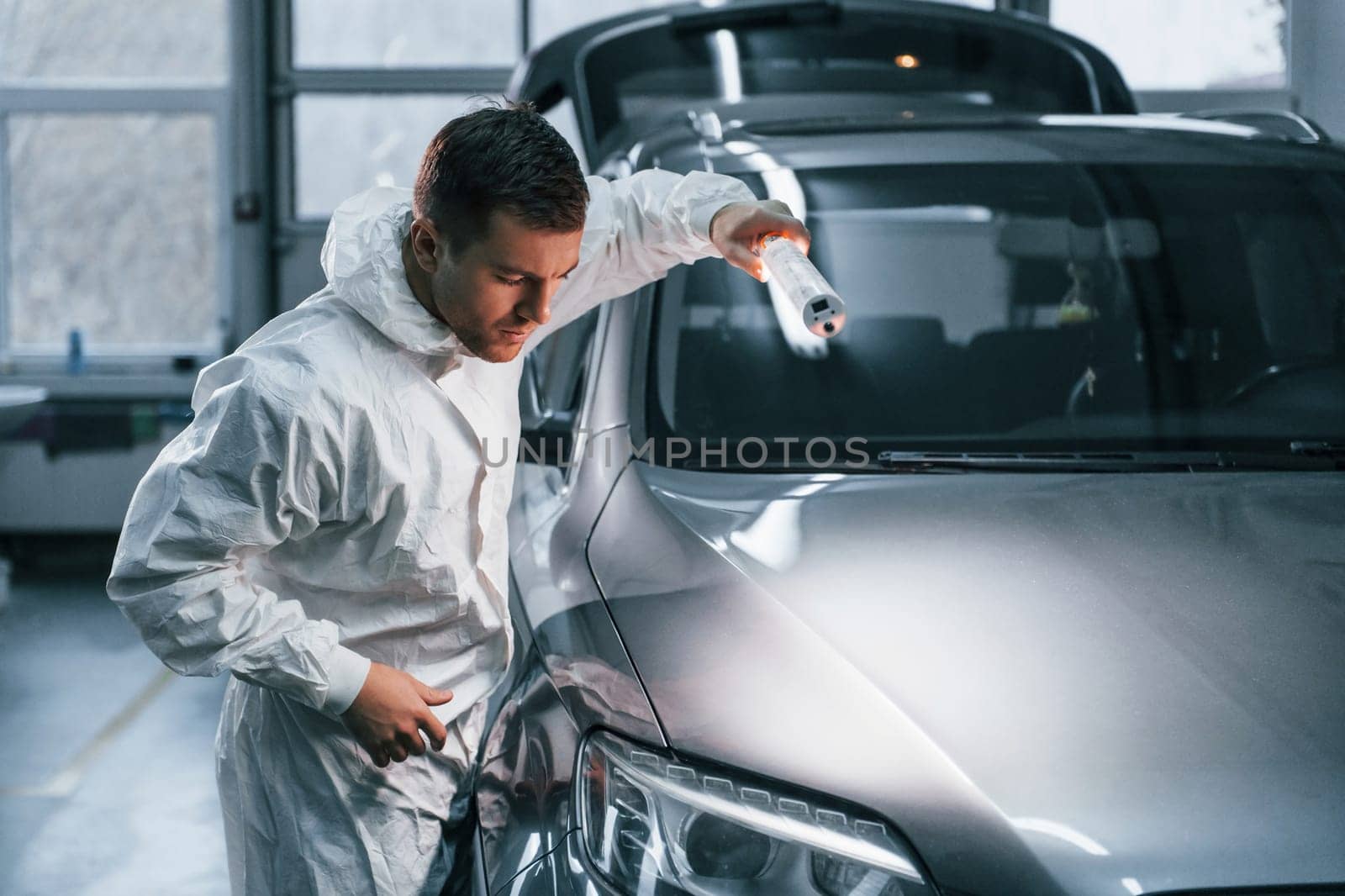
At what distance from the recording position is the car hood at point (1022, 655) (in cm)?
110

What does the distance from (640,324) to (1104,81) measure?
1557 mm

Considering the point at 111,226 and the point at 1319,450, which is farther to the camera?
the point at 111,226

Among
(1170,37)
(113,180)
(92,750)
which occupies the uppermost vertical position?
(1170,37)

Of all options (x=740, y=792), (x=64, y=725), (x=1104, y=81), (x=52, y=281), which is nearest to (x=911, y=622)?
(x=740, y=792)

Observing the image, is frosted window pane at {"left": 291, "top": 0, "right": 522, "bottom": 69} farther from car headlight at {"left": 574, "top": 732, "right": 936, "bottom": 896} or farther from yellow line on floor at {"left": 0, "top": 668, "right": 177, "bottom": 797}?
car headlight at {"left": 574, "top": 732, "right": 936, "bottom": 896}

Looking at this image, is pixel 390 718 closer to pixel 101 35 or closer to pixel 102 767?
pixel 102 767

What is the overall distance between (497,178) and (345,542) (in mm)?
454

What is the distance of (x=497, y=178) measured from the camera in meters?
1.26

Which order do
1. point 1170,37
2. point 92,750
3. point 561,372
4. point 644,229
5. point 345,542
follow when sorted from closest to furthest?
1. point 345,542
2. point 644,229
3. point 561,372
4. point 92,750
5. point 1170,37

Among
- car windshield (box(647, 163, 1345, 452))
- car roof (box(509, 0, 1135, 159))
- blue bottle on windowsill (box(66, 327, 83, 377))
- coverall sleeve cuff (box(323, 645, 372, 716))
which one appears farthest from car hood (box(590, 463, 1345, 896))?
blue bottle on windowsill (box(66, 327, 83, 377))

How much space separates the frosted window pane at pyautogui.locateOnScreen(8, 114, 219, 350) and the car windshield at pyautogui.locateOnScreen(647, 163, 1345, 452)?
18.8ft

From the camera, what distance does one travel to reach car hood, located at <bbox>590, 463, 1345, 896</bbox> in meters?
1.10

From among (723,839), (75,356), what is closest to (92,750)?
(723,839)
